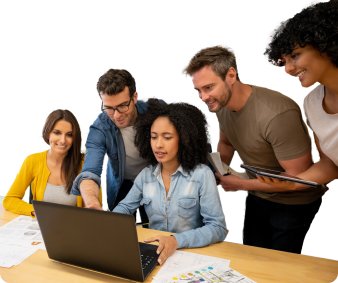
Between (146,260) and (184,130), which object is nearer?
(146,260)


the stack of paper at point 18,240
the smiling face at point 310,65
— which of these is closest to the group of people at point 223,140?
the smiling face at point 310,65

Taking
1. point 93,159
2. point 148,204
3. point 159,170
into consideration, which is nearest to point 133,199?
point 148,204

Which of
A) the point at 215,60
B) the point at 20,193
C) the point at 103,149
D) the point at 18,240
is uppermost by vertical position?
the point at 215,60

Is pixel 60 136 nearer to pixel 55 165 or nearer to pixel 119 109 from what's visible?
pixel 55 165

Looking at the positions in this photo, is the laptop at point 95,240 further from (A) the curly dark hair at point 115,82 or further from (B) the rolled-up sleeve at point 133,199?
(A) the curly dark hair at point 115,82

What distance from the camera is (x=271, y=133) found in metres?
1.73

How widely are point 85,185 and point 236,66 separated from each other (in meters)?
1.26

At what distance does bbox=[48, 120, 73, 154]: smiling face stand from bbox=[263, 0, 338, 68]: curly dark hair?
161 centimetres

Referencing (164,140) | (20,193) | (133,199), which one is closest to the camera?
(164,140)

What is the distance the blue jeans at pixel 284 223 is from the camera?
1.91 meters

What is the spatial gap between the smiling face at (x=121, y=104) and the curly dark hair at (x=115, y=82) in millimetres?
28

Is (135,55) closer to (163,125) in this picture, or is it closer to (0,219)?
(163,125)

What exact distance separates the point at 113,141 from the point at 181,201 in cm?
77

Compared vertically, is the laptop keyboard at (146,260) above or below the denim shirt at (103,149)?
below
